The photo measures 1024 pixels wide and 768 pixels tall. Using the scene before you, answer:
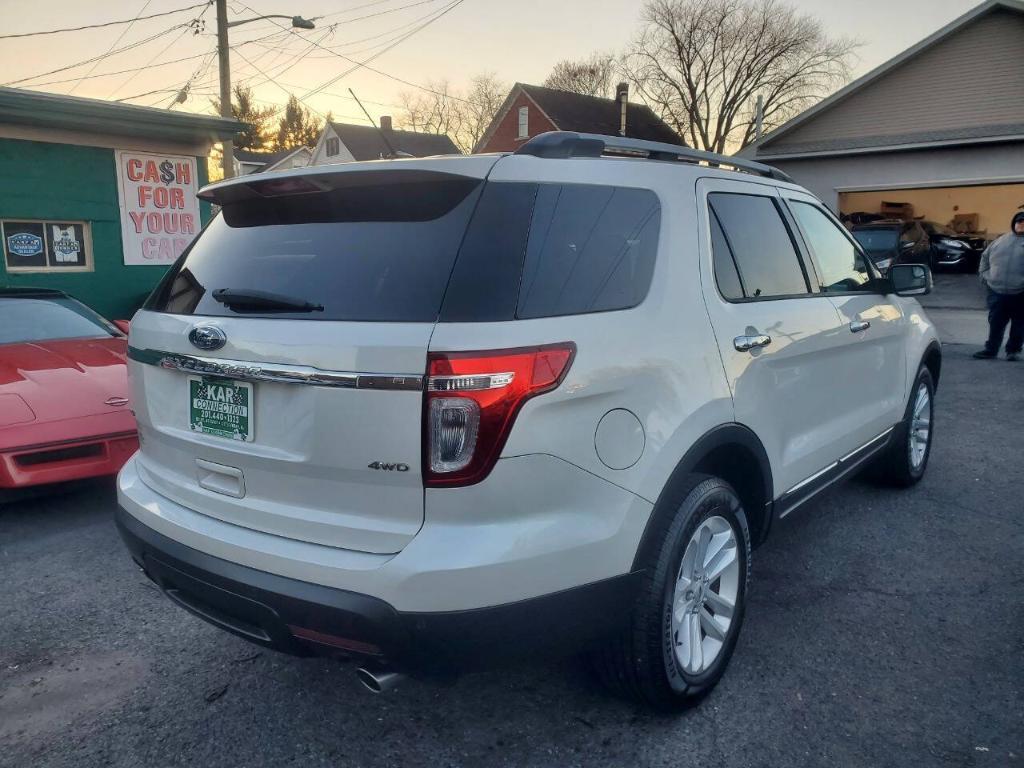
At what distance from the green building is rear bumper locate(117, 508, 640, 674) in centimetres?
974

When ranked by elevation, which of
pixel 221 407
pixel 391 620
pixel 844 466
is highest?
pixel 221 407

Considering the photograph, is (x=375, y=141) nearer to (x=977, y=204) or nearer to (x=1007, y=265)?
(x=977, y=204)

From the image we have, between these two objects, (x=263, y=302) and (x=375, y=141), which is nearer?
(x=263, y=302)

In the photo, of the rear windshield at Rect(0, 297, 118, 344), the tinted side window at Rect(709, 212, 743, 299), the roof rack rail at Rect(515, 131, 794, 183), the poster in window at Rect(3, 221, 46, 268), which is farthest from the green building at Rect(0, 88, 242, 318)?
the tinted side window at Rect(709, 212, 743, 299)

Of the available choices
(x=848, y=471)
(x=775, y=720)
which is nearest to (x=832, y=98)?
(x=848, y=471)

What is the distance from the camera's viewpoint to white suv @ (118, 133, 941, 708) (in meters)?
2.03

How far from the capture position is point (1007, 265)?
1005cm

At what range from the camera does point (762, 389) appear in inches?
118

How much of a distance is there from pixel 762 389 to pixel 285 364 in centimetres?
177

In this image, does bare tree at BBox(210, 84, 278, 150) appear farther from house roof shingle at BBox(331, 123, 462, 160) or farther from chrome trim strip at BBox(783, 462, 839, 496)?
chrome trim strip at BBox(783, 462, 839, 496)

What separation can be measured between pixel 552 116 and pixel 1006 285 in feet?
101

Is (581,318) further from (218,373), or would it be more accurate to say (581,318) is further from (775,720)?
(775,720)

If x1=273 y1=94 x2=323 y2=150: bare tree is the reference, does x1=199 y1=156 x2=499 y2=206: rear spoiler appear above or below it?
below

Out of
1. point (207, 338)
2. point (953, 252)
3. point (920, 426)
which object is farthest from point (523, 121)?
point (207, 338)
